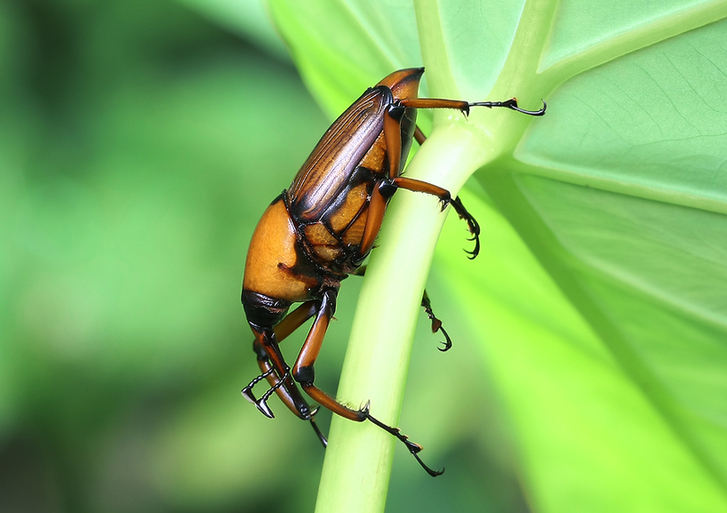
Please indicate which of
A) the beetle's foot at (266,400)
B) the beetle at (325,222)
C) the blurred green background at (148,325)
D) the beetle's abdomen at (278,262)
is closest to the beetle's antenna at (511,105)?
the beetle at (325,222)

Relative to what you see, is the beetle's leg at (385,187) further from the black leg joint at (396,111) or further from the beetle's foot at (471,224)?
the beetle's foot at (471,224)

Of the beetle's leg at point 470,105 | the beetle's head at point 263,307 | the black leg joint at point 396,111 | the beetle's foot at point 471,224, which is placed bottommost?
the beetle's foot at point 471,224

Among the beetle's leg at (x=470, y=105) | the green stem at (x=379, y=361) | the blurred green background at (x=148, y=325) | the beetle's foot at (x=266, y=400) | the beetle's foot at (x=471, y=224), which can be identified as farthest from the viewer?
the blurred green background at (x=148, y=325)

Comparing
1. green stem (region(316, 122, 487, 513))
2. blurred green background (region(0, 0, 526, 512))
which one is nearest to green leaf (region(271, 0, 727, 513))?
green stem (region(316, 122, 487, 513))

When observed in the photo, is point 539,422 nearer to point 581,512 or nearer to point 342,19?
point 581,512

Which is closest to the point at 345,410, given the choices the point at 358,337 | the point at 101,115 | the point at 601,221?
the point at 358,337

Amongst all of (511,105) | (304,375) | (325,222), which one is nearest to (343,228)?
(325,222)

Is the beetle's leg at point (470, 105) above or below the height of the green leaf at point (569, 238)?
above
